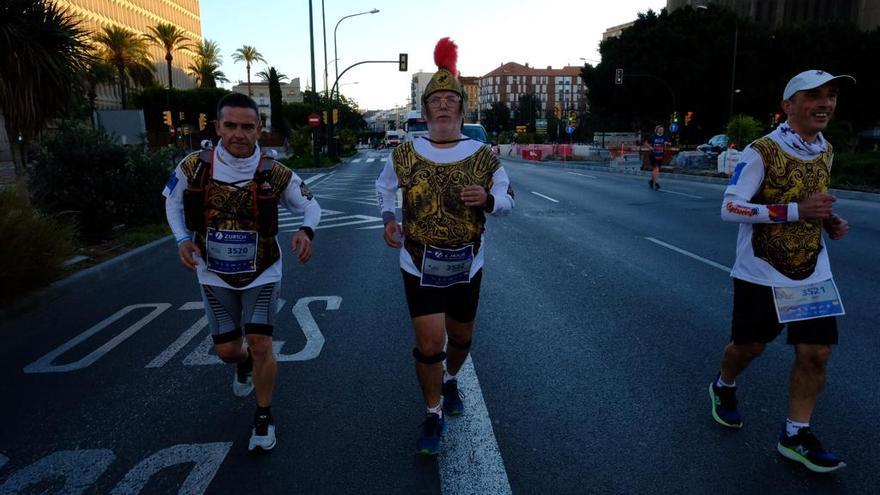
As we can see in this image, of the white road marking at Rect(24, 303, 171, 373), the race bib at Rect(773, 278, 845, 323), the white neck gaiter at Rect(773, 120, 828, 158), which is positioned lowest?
the white road marking at Rect(24, 303, 171, 373)

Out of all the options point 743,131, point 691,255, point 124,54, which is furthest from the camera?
point 124,54


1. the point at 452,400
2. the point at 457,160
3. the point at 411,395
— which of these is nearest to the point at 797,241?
the point at 457,160

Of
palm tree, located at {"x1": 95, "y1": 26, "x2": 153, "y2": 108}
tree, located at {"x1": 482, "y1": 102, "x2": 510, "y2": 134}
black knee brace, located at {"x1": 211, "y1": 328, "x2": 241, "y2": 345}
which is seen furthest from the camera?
tree, located at {"x1": 482, "y1": 102, "x2": 510, "y2": 134}

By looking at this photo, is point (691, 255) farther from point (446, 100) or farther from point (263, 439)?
point (263, 439)

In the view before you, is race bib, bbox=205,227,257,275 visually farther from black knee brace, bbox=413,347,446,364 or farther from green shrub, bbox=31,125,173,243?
green shrub, bbox=31,125,173,243

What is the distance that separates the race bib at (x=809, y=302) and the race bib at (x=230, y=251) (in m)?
2.68

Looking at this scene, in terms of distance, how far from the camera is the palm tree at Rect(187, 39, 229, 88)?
78.3 m

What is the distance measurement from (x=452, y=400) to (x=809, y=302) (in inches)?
76.1

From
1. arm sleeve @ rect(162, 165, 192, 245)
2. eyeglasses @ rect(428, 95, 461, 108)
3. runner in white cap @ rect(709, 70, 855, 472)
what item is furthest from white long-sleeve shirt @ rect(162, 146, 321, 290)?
runner in white cap @ rect(709, 70, 855, 472)

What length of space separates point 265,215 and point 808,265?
276 centimetres

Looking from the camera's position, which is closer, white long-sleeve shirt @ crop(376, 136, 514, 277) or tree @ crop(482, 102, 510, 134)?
white long-sleeve shirt @ crop(376, 136, 514, 277)

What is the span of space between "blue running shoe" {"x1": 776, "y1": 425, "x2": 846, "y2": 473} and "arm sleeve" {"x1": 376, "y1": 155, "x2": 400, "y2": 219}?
231cm

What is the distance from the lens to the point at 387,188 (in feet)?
11.2

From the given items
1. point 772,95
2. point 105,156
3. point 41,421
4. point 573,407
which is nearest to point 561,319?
point 573,407
